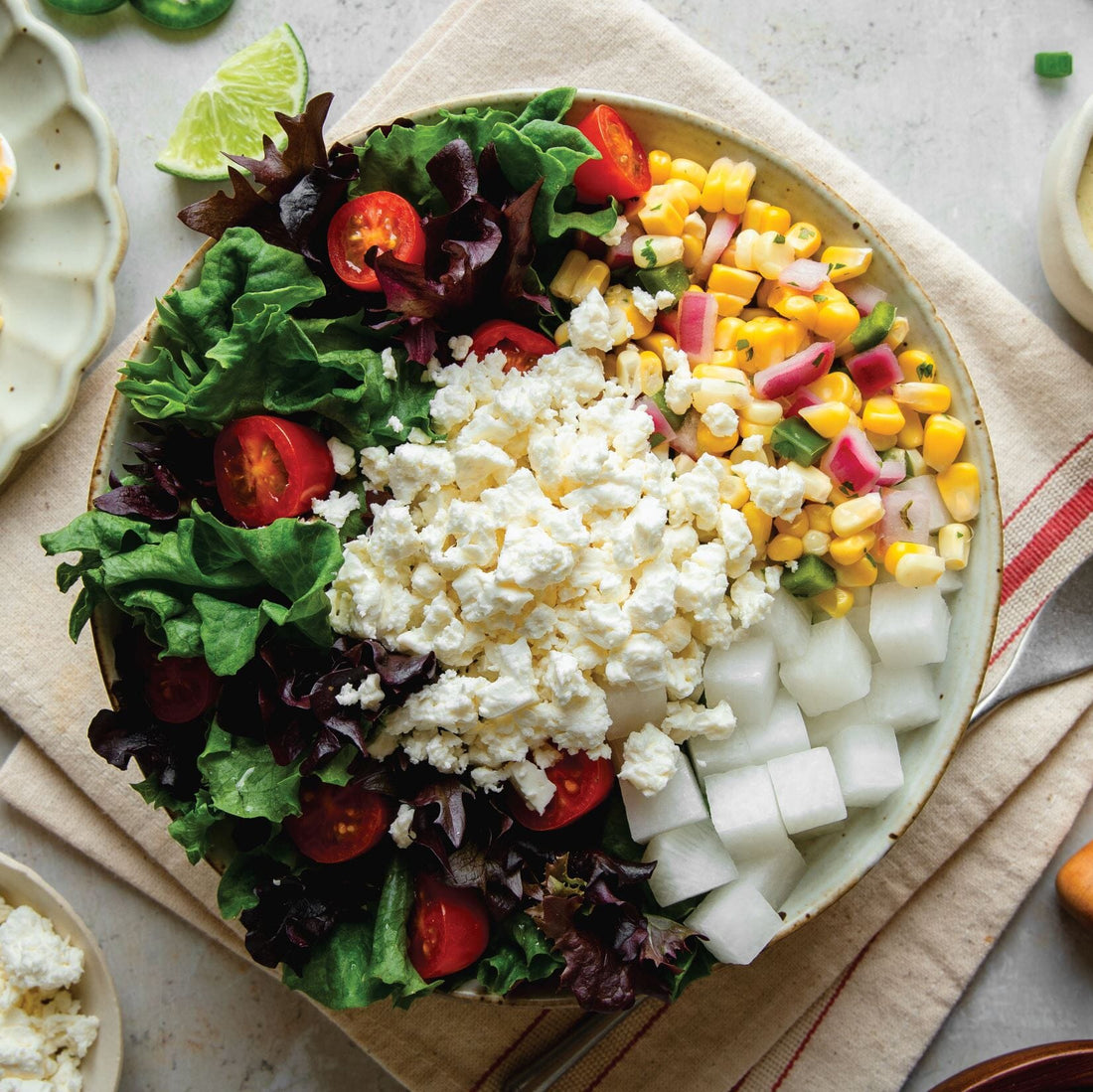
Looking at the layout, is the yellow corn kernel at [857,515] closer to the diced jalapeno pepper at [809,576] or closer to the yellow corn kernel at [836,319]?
the diced jalapeno pepper at [809,576]

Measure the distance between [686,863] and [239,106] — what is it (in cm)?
245

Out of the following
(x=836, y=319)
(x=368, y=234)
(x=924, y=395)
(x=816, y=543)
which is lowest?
(x=816, y=543)

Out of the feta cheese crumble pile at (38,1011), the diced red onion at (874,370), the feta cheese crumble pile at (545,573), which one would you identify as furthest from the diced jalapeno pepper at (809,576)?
the feta cheese crumble pile at (38,1011)

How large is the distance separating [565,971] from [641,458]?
118 centimetres

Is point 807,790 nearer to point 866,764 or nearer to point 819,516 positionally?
point 866,764

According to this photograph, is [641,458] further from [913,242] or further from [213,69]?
[213,69]

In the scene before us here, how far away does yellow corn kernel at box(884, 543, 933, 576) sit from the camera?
2.59 meters

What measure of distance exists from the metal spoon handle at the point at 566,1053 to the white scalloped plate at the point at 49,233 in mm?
2229

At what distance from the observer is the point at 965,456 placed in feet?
8.70

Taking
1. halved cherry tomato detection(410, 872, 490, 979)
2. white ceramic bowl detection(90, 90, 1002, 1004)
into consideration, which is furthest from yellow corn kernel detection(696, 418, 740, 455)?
halved cherry tomato detection(410, 872, 490, 979)

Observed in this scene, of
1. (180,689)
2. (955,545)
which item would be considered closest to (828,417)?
(955,545)

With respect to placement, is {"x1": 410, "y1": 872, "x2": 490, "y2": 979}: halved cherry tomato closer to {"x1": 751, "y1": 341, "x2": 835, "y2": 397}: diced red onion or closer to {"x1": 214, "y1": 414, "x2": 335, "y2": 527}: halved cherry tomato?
{"x1": 214, "y1": 414, "x2": 335, "y2": 527}: halved cherry tomato

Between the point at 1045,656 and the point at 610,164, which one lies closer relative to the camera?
the point at 610,164

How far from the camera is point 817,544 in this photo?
2615mm
